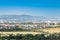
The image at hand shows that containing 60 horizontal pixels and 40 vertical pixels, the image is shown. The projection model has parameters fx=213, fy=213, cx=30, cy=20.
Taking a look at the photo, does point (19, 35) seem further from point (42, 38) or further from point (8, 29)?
point (8, 29)

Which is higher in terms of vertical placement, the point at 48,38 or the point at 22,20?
the point at 22,20

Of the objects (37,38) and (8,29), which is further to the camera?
(8,29)

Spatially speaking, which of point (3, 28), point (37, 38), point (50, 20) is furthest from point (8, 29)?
point (50, 20)

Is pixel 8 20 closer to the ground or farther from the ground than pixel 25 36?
farther from the ground

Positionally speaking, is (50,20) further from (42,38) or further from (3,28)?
(42,38)

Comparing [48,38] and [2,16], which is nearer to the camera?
[48,38]

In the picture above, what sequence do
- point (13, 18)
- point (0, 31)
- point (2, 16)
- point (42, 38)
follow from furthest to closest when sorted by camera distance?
1. point (13, 18)
2. point (2, 16)
3. point (0, 31)
4. point (42, 38)

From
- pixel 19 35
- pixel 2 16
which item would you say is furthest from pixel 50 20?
pixel 19 35

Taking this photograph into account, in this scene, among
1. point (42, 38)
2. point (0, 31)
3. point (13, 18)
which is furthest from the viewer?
Answer: point (13, 18)

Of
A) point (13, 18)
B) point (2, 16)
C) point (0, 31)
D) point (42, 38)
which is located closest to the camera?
point (42, 38)
